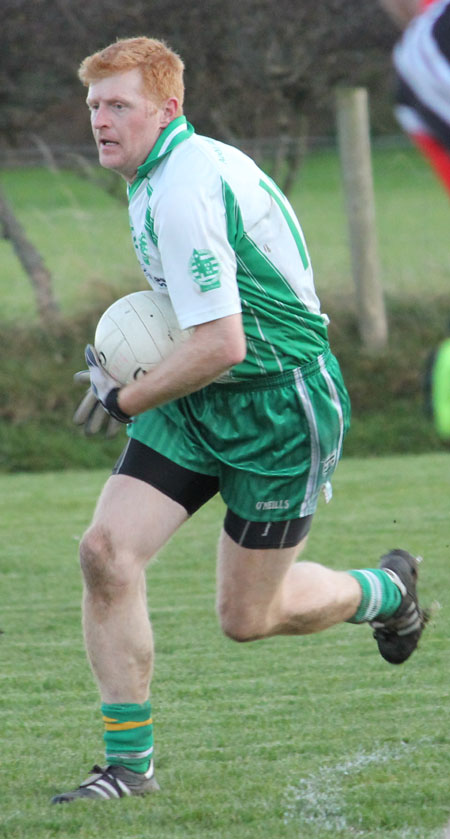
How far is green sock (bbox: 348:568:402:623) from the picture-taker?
14.8 feet

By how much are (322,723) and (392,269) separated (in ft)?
24.3

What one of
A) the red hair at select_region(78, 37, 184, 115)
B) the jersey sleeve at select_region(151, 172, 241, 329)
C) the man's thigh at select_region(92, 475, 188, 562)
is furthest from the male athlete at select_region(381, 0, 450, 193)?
the man's thigh at select_region(92, 475, 188, 562)

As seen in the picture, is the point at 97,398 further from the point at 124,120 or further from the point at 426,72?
→ the point at 426,72

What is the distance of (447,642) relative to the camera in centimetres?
523

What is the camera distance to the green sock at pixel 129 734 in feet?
12.4

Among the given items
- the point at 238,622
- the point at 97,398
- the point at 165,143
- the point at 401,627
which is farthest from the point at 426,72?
the point at 401,627

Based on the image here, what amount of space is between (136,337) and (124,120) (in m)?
0.62

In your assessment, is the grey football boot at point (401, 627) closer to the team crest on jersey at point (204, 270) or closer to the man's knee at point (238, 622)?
the man's knee at point (238, 622)

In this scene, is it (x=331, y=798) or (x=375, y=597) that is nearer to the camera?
(x=331, y=798)

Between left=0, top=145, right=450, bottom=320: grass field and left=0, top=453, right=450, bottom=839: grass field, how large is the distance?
4.27 meters

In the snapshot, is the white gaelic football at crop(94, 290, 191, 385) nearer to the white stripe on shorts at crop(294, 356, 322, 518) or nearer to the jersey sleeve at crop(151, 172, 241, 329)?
the jersey sleeve at crop(151, 172, 241, 329)

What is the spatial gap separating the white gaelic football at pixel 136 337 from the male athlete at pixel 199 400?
7 centimetres

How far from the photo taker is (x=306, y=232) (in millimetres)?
11820

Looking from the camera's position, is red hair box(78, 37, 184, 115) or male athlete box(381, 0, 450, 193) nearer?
male athlete box(381, 0, 450, 193)
